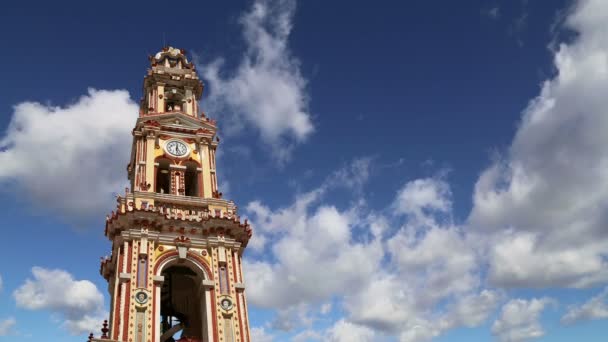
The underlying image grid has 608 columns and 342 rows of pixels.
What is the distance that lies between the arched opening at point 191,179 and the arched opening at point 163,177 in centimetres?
109

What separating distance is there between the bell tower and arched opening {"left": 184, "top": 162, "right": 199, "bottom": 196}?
6 centimetres

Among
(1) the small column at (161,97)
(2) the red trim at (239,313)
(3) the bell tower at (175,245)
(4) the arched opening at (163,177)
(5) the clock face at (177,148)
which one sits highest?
(1) the small column at (161,97)

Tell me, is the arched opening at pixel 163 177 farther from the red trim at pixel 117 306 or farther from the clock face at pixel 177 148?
the red trim at pixel 117 306

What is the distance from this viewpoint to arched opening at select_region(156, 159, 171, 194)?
32469 mm

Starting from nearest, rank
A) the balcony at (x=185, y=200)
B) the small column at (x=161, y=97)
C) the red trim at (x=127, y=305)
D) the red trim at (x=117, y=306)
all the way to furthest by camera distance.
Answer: the red trim at (x=127, y=305), the red trim at (x=117, y=306), the balcony at (x=185, y=200), the small column at (x=161, y=97)

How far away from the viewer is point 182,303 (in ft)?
98.5

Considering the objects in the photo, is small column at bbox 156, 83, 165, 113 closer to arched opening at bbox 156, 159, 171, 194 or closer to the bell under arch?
arched opening at bbox 156, 159, 171, 194

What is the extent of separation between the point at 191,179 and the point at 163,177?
5.50 ft

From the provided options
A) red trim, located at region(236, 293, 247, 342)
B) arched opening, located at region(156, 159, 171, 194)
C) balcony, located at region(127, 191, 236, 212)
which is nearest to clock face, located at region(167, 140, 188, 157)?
arched opening, located at region(156, 159, 171, 194)

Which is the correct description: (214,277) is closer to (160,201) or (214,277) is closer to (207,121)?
(160,201)

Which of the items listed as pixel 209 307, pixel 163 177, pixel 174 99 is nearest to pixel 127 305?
pixel 209 307

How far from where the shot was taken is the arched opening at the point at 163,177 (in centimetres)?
3247

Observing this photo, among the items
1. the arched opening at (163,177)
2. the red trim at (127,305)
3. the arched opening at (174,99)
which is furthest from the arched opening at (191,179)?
the red trim at (127,305)

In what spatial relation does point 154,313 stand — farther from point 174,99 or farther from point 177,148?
point 174,99
